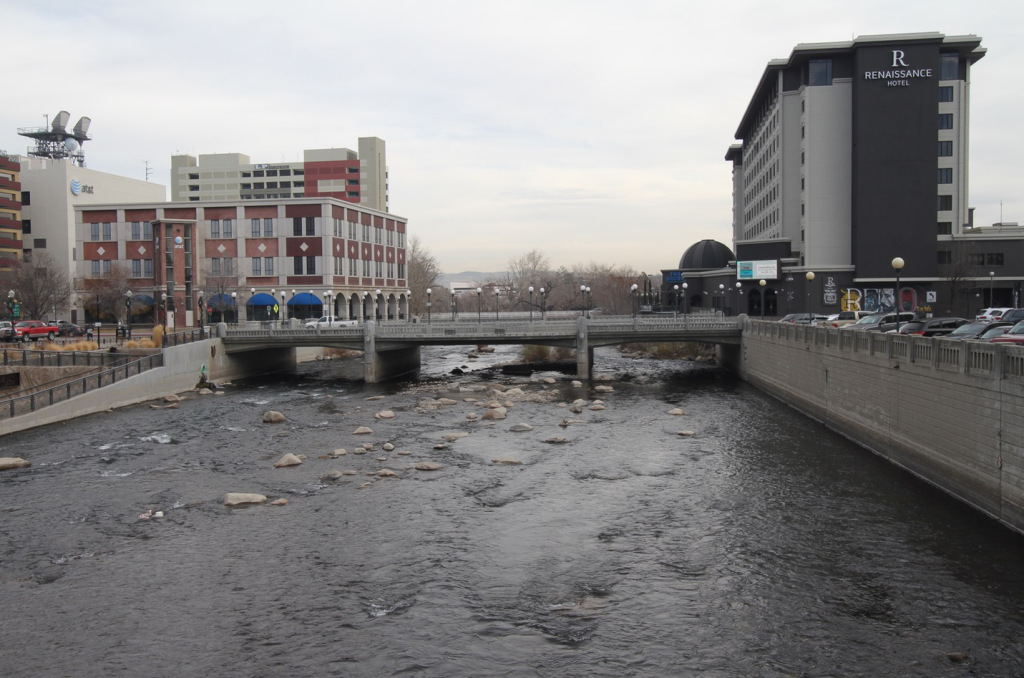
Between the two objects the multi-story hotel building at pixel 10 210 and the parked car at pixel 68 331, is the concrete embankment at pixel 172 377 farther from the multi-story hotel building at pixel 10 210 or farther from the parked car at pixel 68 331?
the multi-story hotel building at pixel 10 210

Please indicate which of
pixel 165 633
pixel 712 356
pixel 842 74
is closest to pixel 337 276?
pixel 712 356

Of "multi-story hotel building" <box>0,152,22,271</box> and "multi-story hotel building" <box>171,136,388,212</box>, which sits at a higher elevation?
"multi-story hotel building" <box>171,136,388,212</box>

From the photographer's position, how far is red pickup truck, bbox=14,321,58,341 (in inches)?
2571

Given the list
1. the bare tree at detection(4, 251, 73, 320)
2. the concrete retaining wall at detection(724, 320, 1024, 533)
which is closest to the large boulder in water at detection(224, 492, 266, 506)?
the concrete retaining wall at detection(724, 320, 1024, 533)

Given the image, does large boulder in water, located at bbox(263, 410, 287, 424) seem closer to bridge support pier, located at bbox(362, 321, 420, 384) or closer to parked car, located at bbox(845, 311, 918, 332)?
bridge support pier, located at bbox(362, 321, 420, 384)

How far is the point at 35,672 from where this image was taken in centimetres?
1577

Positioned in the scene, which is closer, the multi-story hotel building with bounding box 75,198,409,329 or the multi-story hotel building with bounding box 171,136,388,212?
the multi-story hotel building with bounding box 75,198,409,329

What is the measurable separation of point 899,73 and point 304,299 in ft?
210

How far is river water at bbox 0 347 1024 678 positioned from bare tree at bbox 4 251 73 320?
51508 millimetres

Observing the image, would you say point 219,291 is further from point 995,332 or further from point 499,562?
point 995,332

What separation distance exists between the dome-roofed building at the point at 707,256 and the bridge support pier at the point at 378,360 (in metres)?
55.7

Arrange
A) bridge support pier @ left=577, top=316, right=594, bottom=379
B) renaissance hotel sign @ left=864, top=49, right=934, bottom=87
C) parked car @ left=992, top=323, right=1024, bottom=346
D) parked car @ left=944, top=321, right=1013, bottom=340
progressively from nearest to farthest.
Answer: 1. parked car @ left=992, top=323, right=1024, bottom=346
2. parked car @ left=944, top=321, right=1013, bottom=340
3. bridge support pier @ left=577, top=316, right=594, bottom=379
4. renaissance hotel sign @ left=864, top=49, right=934, bottom=87

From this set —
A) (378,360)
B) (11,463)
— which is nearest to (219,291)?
(378,360)

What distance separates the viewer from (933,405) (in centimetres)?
2688
